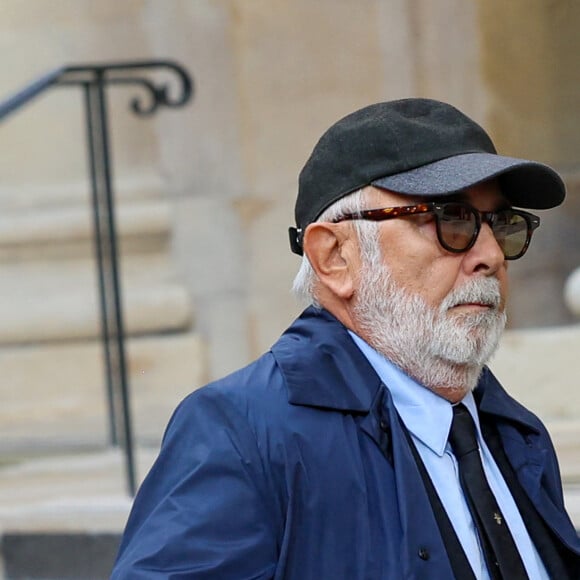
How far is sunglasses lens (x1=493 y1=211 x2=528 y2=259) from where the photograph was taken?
Answer: 2.21 metres

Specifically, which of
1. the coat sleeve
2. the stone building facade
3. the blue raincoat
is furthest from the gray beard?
the stone building facade

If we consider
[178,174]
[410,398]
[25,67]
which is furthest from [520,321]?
[410,398]

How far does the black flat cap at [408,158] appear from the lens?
2094 mm

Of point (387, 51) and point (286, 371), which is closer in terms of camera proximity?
point (286, 371)

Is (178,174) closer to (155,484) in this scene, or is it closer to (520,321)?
(520,321)

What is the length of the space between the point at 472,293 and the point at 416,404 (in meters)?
0.20

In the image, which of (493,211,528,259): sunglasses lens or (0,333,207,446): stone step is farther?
(0,333,207,446): stone step

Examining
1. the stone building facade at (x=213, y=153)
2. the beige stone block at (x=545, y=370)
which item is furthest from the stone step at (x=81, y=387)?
the beige stone block at (x=545, y=370)

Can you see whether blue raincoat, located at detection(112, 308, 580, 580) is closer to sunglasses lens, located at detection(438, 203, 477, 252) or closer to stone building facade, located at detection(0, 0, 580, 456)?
sunglasses lens, located at detection(438, 203, 477, 252)

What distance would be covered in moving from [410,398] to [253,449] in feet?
1.09

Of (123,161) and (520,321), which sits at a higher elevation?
(123,161)

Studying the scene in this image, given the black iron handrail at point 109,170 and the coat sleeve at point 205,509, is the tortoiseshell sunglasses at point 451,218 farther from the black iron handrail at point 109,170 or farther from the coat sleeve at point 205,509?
the black iron handrail at point 109,170

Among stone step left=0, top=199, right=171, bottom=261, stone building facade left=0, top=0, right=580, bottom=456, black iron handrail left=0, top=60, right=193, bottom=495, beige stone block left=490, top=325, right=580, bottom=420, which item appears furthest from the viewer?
stone step left=0, top=199, right=171, bottom=261

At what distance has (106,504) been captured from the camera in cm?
412
